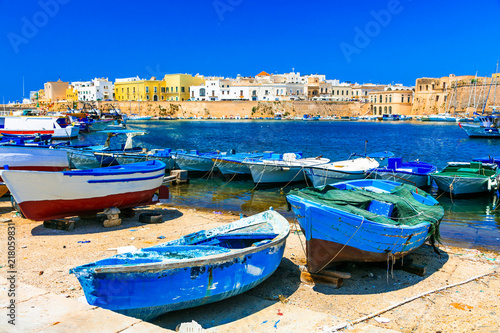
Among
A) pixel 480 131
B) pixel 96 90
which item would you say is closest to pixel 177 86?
pixel 96 90

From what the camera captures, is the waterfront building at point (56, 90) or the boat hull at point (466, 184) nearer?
the boat hull at point (466, 184)

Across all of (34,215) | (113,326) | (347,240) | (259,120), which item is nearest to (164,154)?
(34,215)

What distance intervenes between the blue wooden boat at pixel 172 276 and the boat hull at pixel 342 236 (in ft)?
1.79

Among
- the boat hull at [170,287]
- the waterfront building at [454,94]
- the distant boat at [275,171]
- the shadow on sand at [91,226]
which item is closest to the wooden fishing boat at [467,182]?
the distant boat at [275,171]

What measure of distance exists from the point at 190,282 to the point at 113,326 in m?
1.29

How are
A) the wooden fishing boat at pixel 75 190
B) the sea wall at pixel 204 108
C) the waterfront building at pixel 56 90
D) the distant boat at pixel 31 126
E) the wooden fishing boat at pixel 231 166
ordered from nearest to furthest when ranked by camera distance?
the wooden fishing boat at pixel 75 190 < the wooden fishing boat at pixel 231 166 < the distant boat at pixel 31 126 < the sea wall at pixel 204 108 < the waterfront building at pixel 56 90

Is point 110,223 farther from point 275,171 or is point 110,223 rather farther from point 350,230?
point 275,171

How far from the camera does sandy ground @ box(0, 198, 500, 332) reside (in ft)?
17.9

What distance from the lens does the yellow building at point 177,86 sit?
3482 inches

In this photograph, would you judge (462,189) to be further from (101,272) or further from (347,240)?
(101,272)

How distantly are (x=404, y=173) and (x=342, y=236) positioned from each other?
9935mm

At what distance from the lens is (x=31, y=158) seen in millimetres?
13461

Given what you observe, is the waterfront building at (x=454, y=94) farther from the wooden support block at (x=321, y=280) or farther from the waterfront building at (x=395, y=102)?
the wooden support block at (x=321, y=280)

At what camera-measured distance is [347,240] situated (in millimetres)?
6383
